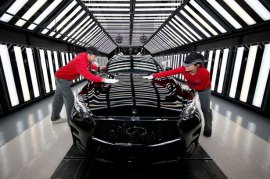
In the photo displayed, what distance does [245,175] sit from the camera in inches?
74.8

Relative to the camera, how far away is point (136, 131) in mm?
1554

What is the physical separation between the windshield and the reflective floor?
144cm

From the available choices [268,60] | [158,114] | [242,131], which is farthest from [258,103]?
[158,114]

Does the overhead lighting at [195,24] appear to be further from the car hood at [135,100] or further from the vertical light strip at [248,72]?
the car hood at [135,100]

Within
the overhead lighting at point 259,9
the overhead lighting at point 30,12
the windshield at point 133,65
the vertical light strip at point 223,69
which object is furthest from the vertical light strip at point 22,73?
the vertical light strip at point 223,69

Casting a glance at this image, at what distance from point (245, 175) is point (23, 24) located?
613 centimetres

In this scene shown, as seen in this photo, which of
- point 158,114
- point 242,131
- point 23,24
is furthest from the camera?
point 23,24

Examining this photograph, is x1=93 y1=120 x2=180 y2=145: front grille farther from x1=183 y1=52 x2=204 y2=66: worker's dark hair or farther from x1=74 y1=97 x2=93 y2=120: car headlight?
x1=183 y1=52 x2=204 y2=66: worker's dark hair

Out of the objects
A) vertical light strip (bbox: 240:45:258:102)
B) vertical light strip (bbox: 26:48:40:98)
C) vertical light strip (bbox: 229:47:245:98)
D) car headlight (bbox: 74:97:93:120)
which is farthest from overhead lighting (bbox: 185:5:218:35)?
car headlight (bbox: 74:97:93:120)

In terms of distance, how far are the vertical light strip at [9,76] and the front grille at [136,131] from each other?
3.82 meters

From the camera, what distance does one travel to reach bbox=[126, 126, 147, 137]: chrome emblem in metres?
1.54

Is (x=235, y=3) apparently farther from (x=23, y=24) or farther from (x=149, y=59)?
(x=23, y=24)

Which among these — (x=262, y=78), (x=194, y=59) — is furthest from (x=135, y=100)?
(x=262, y=78)

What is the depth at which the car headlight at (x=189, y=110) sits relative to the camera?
170 cm
